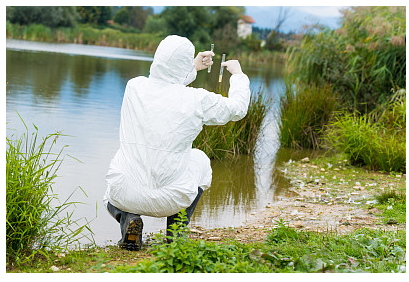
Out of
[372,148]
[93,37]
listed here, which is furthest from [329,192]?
[93,37]

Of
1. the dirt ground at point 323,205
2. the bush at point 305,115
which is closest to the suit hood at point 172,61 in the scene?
the dirt ground at point 323,205

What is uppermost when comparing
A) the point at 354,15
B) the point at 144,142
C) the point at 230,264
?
the point at 354,15

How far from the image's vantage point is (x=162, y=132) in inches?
123

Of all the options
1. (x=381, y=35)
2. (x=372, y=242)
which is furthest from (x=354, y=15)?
(x=372, y=242)

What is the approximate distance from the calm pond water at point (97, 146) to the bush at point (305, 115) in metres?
0.29

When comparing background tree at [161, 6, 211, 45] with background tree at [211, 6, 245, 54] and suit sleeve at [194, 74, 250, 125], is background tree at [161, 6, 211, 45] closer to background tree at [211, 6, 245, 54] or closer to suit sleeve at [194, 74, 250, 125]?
background tree at [211, 6, 245, 54]

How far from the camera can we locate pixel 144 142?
314 centimetres

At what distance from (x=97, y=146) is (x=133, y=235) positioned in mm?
3996

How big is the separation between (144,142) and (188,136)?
0.26m

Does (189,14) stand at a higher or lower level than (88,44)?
higher

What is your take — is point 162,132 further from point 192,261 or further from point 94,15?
point 94,15

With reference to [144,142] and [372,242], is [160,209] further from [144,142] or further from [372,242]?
[372,242]

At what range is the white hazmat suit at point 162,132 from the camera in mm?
3141

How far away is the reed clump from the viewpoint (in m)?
6.45
